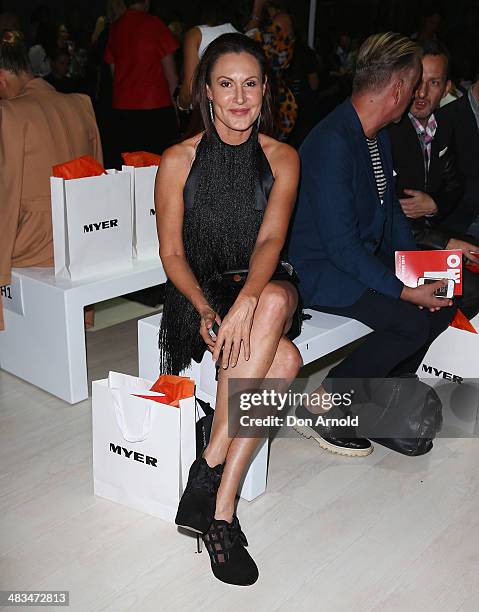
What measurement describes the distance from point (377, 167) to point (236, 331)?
959 millimetres

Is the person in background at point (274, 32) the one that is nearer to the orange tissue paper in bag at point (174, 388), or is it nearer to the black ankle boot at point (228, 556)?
the orange tissue paper in bag at point (174, 388)

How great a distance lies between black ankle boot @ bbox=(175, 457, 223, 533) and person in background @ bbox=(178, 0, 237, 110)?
2373 millimetres

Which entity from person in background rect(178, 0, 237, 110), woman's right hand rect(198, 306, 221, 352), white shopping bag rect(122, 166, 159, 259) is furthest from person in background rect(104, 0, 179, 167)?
woman's right hand rect(198, 306, 221, 352)

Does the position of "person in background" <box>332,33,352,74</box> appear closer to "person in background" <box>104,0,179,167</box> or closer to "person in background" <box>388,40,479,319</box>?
"person in background" <box>104,0,179,167</box>

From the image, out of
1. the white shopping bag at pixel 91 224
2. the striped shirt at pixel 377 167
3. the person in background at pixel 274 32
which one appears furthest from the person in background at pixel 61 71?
the striped shirt at pixel 377 167

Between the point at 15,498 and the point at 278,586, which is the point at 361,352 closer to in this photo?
the point at 278,586

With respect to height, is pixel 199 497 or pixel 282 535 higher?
pixel 199 497

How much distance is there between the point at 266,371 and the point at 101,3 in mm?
8233

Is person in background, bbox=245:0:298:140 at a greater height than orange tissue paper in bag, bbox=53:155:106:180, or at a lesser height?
greater

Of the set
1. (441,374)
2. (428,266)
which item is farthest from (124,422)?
(441,374)

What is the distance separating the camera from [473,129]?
3.33 metres

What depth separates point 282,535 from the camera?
2.15 metres

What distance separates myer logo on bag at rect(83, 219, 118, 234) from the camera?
2812 mm

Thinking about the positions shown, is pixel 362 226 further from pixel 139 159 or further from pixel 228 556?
pixel 228 556
